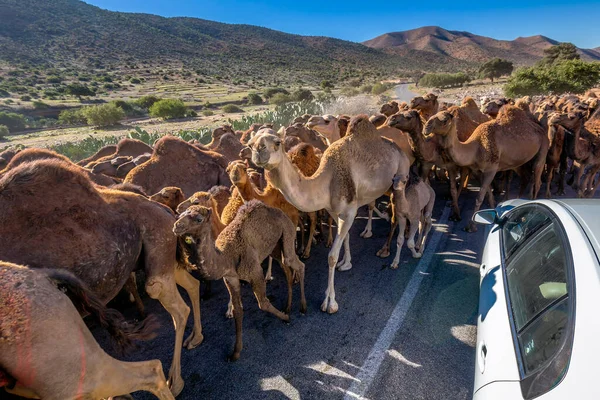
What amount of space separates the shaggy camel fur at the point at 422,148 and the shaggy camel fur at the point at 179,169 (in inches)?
147

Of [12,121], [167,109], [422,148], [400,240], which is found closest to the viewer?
[400,240]

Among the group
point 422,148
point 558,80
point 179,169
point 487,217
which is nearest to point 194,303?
point 179,169

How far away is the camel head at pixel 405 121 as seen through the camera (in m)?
6.83

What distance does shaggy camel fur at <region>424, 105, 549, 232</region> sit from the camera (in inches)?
277

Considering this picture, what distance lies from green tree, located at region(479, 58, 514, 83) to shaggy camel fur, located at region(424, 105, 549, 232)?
56169 millimetres

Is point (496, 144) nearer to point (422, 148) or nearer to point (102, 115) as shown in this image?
point (422, 148)

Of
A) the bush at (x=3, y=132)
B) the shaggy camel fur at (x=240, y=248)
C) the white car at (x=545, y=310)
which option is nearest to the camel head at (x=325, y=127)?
the shaggy camel fur at (x=240, y=248)

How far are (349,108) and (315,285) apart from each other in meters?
20.7

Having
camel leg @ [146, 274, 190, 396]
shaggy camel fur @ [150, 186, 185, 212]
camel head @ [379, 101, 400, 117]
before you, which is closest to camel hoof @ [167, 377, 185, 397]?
camel leg @ [146, 274, 190, 396]

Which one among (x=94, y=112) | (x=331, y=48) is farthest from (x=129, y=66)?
(x=331, y=48)

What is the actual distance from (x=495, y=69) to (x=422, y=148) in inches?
2367

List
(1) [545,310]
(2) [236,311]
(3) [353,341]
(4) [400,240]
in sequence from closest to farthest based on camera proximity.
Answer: (1) [545,310], (2) [236,311], (3) [353,341], (4) [400,240]

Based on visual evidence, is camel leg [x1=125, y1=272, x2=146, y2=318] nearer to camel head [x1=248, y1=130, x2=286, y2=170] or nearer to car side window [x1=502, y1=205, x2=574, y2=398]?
camel head [x1=248, y1=130, x2=286, y2=170]

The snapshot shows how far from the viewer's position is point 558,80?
31.2 m
